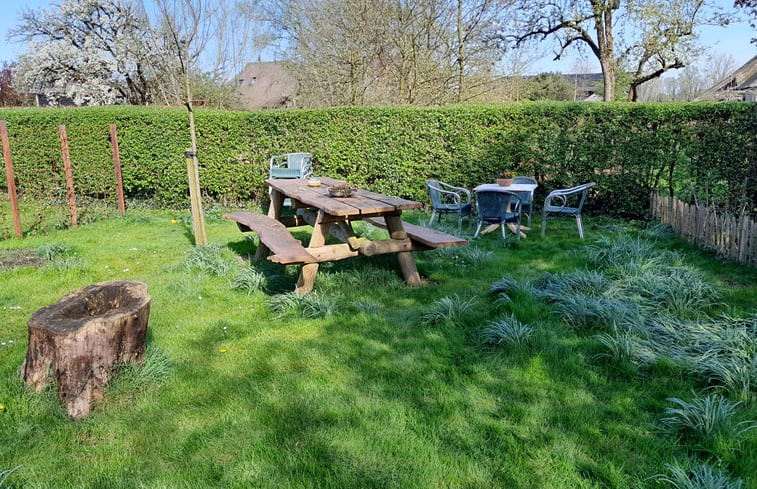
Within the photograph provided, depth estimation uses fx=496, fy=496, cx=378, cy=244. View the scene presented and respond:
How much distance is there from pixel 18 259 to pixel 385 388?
5.02 metres

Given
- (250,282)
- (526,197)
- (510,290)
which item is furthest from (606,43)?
(250,282)

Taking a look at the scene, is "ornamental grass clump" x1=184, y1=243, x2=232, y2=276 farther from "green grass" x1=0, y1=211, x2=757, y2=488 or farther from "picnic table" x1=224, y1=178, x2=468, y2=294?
"picnic table" x1=224, y1=178, x2=468, y2=294

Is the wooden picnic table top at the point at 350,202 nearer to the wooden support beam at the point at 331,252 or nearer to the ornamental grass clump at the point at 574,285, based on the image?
the wooden support beam at the point at 331,252

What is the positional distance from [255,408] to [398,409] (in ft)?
2.43

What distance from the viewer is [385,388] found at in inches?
108

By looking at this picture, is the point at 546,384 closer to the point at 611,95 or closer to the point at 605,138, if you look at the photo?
the point at 605,138

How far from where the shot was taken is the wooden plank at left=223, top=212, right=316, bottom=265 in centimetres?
395

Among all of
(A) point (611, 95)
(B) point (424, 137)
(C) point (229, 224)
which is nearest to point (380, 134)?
(B) point (424, 137)

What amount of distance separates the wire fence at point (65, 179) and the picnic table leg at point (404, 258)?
5.60 meters

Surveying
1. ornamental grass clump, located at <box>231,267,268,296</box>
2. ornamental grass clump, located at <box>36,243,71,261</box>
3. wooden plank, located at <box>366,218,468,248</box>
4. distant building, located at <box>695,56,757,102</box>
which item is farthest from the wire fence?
distant building, located at <box>695,56,757,102</box>

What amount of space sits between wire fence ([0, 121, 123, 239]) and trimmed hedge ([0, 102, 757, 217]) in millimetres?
216

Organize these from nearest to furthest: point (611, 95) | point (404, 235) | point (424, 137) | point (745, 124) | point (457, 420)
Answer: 1. point (457, 420)
2. point (404, 235)
3. point (745, 124)
4. point (424, 137)
5. point (611, 95)

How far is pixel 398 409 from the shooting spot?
252 centimetres

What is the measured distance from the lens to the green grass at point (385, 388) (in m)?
2.08
